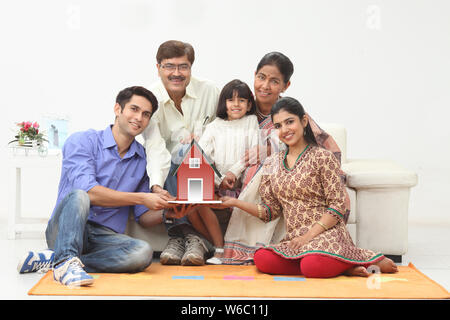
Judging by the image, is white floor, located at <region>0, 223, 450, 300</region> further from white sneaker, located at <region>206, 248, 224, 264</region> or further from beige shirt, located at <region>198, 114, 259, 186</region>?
beige shirt, located at <region>198, 114, 259, 186</region>

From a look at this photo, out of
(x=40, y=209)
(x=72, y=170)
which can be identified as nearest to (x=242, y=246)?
(x=72, y=170)

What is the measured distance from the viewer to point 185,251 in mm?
3258

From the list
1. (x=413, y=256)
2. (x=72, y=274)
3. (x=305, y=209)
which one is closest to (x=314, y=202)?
(x=305, y=209)

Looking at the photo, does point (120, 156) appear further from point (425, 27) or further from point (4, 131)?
point (425, 27)

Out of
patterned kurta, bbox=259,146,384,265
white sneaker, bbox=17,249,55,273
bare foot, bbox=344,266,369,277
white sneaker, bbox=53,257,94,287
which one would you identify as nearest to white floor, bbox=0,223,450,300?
white sneaker, bbox=17,249,55,273

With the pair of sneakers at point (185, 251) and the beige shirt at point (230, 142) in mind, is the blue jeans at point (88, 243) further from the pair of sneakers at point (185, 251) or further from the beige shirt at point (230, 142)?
the beige shirt at point (230, 142)

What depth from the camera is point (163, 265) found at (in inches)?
125

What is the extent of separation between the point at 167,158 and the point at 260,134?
0.53 m

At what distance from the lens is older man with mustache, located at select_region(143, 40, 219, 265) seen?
320 cm

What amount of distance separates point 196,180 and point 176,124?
0.60 metres

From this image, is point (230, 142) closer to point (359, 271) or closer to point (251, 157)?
point (251, 157)

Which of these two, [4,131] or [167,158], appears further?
[4,131]

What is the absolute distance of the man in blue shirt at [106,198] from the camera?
279 centimetres

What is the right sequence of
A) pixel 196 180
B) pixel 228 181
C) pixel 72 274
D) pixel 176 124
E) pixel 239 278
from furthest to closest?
1. pixel 176 124
2. pixel 228 181
3. pixel 196 180
4. pixel 239 278
5. pixel 72 274
